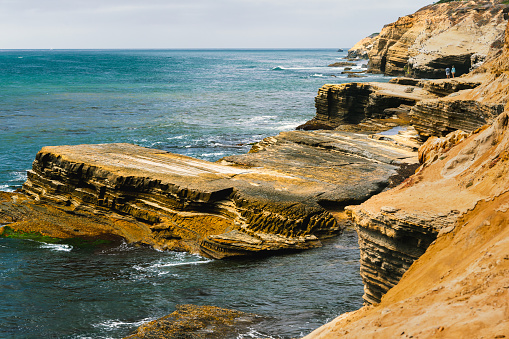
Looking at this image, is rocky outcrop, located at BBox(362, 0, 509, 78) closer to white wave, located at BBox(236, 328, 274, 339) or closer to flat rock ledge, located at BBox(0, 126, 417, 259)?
flat rock ledge, located at BBox(0, 126, 417, 259)

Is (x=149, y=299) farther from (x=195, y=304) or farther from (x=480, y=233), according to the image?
A: (x=480, y=233)

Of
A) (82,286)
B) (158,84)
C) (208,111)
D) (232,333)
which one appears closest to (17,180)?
(82,286)

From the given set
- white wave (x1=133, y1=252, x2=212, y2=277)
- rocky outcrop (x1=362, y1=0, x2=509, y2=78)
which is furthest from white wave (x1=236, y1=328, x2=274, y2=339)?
rocky outcrop (x1=362, y1=0, x2=509, y2=78)

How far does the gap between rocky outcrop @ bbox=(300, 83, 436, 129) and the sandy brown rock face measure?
23.7 m

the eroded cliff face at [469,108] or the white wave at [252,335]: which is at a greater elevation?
the eroded cliff face at [469,108]

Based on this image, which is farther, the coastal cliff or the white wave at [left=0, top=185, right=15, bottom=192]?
the white wave at [left=0, top=185, right=15, bottom=192]

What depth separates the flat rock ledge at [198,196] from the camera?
16.5m

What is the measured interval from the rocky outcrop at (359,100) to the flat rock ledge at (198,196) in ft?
34.9

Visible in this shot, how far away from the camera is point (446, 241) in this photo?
7.00 m

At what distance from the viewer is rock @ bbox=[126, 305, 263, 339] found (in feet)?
34.8

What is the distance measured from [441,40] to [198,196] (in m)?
71.1

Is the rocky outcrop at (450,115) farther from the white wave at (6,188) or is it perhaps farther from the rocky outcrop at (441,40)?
the rocky outcrop at (441,40)

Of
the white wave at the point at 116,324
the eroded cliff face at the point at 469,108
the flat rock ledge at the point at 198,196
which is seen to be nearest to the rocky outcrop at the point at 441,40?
the eroded cliff face at the point at 469,108

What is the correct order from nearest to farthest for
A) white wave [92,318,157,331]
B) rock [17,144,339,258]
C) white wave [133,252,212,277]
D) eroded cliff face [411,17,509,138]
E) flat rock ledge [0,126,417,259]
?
white wave [92,318,157,331] < white wave [133,252,212,277] < rock [17,144,339,258] < flat rock ledge [0,126,417,259] < eroded cliff face [411,17,509,138]
